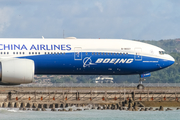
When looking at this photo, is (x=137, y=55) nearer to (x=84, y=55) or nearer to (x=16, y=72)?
(x=84, y=55)

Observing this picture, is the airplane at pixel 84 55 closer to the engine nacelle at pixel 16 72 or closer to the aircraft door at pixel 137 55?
the aircraft door at pixel 137 55

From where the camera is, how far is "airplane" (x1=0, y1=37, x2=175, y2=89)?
5134 centimetres

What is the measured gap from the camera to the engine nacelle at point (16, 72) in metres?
40.0

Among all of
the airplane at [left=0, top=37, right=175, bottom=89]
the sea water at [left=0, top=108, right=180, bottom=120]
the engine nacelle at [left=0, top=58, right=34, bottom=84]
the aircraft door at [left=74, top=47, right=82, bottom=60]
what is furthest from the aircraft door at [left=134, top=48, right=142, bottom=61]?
the engine nacelle at [left=0, top=58, right=34, bottom=84]

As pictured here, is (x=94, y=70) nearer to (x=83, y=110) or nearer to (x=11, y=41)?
(x=83, y=110)

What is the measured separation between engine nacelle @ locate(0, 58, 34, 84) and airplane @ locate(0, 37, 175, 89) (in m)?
9.37

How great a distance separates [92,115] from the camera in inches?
2063

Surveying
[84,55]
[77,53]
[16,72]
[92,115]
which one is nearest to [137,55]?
[84,55]

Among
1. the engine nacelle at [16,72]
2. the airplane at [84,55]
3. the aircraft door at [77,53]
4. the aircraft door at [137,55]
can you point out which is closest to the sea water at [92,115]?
the airplane at [84,55]

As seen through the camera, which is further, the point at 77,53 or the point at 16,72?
the point at 77,53

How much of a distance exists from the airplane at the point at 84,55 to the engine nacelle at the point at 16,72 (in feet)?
30.7

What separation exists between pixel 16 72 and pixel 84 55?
13.4m

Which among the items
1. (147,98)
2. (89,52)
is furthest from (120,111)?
(89,52)

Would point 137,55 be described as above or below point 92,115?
above
